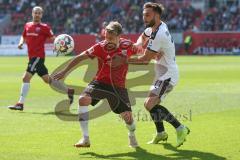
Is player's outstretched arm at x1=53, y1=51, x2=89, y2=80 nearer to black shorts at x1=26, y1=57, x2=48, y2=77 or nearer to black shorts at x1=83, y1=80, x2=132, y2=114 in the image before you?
black shorts at x1=83, y1=80, x2=132, y2=114

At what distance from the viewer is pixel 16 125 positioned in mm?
11727

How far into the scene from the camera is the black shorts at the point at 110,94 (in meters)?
9.38

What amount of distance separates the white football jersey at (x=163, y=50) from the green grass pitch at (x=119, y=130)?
1.15 metres

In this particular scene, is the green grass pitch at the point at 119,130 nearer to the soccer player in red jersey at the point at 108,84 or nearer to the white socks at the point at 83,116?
the white socks at the point at 83,116

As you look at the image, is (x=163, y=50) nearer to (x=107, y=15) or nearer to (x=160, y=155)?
(x=160, y=155)

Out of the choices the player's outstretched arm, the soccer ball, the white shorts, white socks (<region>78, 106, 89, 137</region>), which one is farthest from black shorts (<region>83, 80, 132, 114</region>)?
the soccer ball

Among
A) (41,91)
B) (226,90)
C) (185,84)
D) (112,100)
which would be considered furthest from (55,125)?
(185,84)

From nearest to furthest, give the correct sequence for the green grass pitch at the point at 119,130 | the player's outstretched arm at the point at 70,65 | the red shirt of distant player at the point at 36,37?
the green grass pitch at the point at 119,130
the player's outstretched arm at the point at 70,65
the red shirt of distant player at the point at 36,37

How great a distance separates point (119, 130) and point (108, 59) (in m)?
2.29

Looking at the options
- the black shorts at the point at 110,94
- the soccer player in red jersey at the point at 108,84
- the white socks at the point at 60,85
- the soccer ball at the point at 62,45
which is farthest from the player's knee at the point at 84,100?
the white socks at the point at 60,85

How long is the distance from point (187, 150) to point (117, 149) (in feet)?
3.56

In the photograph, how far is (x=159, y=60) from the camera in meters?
9.78

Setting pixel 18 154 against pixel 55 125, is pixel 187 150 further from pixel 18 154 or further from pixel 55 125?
pixel 55 125

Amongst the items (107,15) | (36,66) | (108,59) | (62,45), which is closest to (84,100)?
(108,59)
